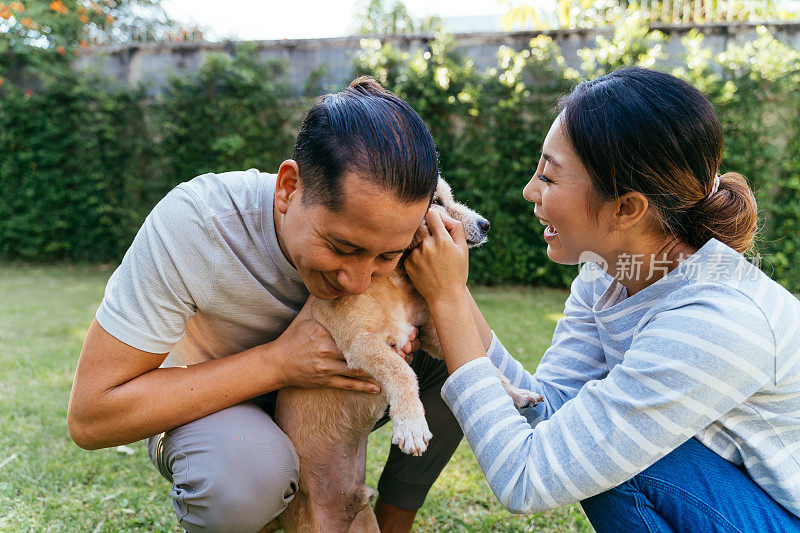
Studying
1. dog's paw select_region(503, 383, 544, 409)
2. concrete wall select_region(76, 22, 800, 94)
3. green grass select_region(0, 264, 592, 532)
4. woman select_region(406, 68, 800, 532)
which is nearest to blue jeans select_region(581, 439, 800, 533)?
woman select_region(406, 68, 800, 532)

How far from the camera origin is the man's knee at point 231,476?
1738 millimetres

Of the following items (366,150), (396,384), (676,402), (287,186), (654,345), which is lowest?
(396,384)

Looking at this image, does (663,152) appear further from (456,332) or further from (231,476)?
(231,476)

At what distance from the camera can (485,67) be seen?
770 centimetres

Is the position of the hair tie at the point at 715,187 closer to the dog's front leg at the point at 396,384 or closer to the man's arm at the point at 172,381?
the dog's front leg at the point at 396,384

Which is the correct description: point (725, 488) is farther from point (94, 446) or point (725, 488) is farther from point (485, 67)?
point (485, 67)

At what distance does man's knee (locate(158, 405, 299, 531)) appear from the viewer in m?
1.74

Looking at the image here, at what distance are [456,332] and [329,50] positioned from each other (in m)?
6.99

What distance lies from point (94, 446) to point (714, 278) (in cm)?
183

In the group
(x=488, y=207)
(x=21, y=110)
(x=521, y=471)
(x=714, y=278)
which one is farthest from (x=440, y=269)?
(x=21, y=110)

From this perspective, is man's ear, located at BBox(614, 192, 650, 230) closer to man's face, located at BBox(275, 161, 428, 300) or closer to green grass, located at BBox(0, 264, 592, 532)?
man's face, located at BBox(275, 161, 428, 300)

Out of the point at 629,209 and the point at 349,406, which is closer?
the point at 629,209

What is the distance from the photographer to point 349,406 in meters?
2.02

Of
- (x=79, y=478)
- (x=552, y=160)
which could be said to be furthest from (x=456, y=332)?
(x=79, y=478)
